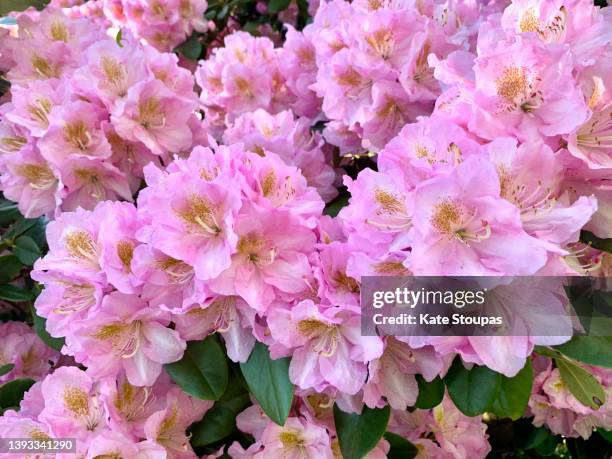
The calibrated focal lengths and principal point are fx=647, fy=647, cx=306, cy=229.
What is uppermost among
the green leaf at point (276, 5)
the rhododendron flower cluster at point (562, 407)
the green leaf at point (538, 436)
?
the green leaf at point (276, 5)

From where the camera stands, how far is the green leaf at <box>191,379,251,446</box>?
1.03m

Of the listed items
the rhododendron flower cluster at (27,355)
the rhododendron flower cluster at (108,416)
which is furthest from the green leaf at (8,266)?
the rhododendron flower cluster at (108,416)

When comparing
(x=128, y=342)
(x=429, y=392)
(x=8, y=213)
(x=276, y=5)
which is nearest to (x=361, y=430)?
(x=429, y=392)

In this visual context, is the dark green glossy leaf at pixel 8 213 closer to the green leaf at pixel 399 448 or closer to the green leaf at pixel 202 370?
the green leaf at pixel 202 370

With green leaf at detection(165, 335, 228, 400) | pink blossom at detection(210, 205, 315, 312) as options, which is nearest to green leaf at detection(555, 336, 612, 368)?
pink blossom at detection(210, 205, 315, 312)

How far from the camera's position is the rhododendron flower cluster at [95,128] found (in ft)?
3.75

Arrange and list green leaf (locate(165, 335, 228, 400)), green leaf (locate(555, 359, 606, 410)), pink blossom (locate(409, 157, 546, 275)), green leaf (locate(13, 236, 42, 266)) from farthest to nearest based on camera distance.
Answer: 1. green leaf (locate(13, 236, 42, 266))
2. green leaf (locate(555, 359, 606, 410))
3. green leaf (locate(165, 335, 228, 400))
4. pink blossom (locate(409, 157, 546, 275))

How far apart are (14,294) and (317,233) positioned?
2.29 feet

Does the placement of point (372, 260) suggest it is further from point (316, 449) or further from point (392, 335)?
point (316, 449)

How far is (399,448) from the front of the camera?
1.08m

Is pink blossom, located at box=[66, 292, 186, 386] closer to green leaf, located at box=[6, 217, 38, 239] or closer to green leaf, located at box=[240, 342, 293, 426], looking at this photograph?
green leaf, located at box=[240, 342, 293, 426]

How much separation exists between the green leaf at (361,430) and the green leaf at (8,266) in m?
0.73

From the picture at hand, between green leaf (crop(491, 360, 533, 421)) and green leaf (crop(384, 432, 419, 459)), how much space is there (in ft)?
0.60

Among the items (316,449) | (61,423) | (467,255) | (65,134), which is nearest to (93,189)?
(65,134)
